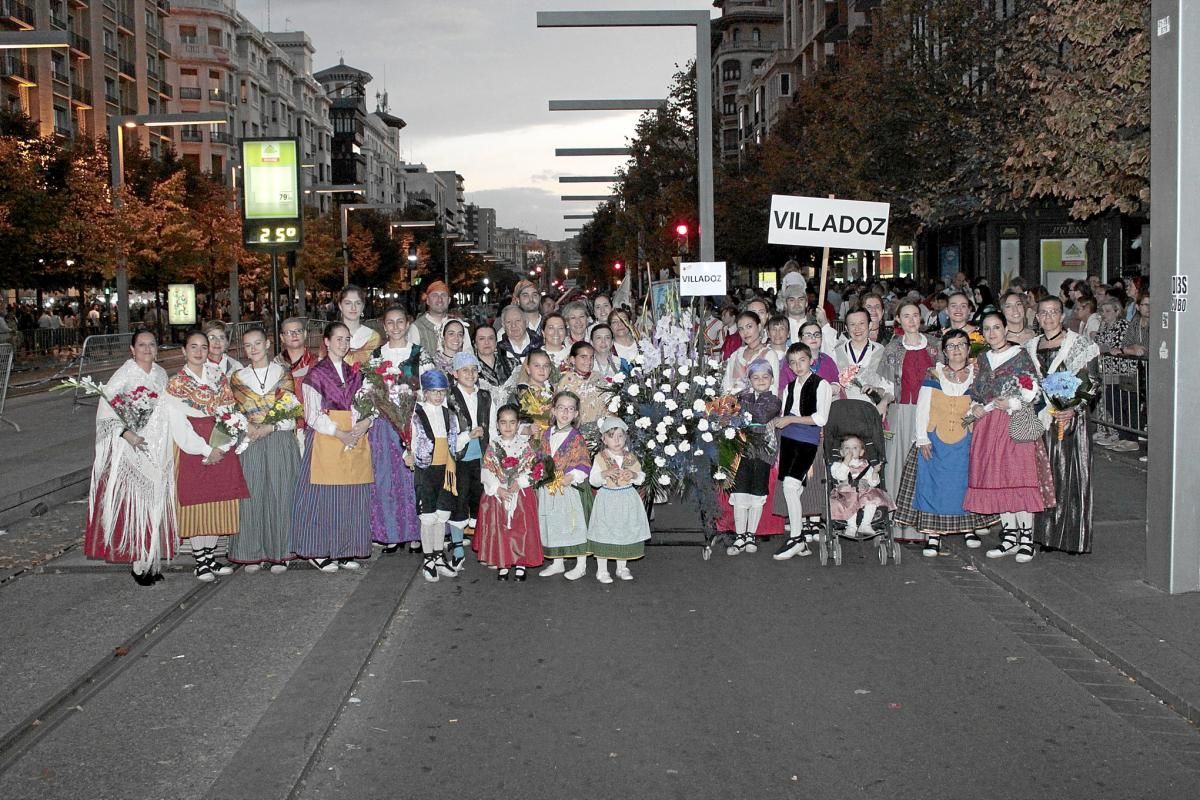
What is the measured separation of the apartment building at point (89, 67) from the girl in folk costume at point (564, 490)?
39665 mm

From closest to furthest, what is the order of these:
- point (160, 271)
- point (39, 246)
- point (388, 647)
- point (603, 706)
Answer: point (603, 706), point (388, 647), point (39, 246), point (160, 271)

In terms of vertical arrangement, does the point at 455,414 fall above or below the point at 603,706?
above

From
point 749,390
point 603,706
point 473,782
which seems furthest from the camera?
point 749,390

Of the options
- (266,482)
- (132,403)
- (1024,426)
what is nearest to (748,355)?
(1024,426)

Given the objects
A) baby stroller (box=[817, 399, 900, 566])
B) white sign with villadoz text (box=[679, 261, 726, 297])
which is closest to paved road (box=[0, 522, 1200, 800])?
baby stroller (box=[817, 399, 900, 566])

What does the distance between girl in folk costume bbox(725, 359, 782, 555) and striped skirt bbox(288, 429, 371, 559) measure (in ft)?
9.35

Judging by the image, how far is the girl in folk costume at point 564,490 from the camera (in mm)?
8625

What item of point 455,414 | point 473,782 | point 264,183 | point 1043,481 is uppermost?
point 264,183

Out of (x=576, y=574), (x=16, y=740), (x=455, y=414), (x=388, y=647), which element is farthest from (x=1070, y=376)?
(x=16, y=740)

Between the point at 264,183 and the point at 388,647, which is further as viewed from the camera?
the point at 264,183

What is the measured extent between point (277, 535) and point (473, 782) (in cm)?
420

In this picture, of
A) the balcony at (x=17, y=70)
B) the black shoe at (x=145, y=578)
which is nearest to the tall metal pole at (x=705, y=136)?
the black shoe at (x=145, y=578)

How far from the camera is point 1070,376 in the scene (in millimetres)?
8641

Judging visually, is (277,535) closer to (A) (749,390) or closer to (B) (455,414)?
(B) (455,414)
